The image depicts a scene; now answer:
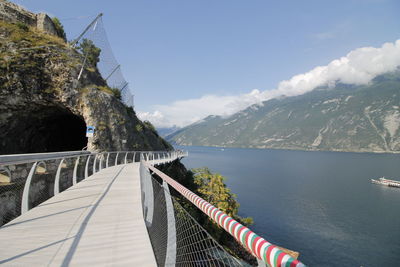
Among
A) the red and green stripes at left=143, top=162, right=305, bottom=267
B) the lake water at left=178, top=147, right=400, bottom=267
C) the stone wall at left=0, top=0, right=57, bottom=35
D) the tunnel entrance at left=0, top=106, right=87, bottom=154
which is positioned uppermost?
the stone wall at left=0, top=0, right=57, bottom=35

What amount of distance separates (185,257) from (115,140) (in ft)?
68.6

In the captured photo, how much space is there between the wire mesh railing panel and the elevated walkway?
19 centimetres

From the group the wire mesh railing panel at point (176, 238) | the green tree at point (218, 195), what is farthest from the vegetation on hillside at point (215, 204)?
the wire mesh railing panel at point (176, 238)

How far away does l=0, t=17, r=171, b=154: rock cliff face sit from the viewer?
1766 cm

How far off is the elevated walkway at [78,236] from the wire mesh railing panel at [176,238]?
0.61 ft

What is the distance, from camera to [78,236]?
3752 millimetres

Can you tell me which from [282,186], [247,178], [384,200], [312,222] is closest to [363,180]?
[384,200]

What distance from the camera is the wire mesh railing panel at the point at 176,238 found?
6.78 ft

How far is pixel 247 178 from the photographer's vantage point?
2864 inches

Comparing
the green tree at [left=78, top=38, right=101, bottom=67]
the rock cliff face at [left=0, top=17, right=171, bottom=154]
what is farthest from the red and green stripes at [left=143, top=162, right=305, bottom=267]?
the green tree at [left=78, top=38, right=101, bottom=67]

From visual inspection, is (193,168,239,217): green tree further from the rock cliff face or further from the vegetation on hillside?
the rock cliff face

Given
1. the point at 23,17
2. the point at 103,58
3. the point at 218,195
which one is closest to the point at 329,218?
the point at 218,195

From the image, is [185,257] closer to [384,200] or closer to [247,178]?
[384,200]

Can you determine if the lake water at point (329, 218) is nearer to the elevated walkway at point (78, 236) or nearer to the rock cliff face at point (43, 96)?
the rock cliff face at point (43, 96)
